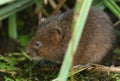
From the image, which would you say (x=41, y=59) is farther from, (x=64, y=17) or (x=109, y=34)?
(x=109, y=34)

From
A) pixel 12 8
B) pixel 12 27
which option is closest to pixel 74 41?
pixel 12 8

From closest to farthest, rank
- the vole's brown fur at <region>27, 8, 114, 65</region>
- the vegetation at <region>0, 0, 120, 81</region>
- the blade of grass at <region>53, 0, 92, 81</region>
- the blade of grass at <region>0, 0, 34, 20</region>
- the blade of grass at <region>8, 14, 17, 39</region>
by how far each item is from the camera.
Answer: the blade of grass at <region>53, 0, 92, 81</region>
the vegetation at <region>0, 0, 120, 81</region>
the vole's brown fur at <region>27, 8, 114, 65</region>
the blade of grass at <region>0, 0, 34, 20</region>
the blade of grass at <region>8, 14, 17, 39</region>

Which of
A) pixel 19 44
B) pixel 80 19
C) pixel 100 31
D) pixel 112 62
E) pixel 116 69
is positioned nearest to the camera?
pixel 80 19

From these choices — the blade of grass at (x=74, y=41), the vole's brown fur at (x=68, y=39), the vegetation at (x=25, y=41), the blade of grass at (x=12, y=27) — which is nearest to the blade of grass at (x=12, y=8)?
the vegetation at (x=25, y=41)

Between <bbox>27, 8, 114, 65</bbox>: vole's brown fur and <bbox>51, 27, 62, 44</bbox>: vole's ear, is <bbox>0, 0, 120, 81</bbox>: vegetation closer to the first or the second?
<bbox>27, 8, 114, 65</bbox>: vole's brown fur

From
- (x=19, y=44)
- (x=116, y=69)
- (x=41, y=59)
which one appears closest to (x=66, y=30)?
(x=41, y=59)

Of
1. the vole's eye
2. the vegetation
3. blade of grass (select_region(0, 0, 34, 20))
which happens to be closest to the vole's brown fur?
the vole's eye

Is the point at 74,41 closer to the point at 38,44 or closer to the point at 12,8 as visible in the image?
the point at 38,44

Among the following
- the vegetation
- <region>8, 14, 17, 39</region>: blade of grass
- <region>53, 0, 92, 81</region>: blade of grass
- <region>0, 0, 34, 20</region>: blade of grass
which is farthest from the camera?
<region>8, 14, 17, 39</region>: blade of grass
